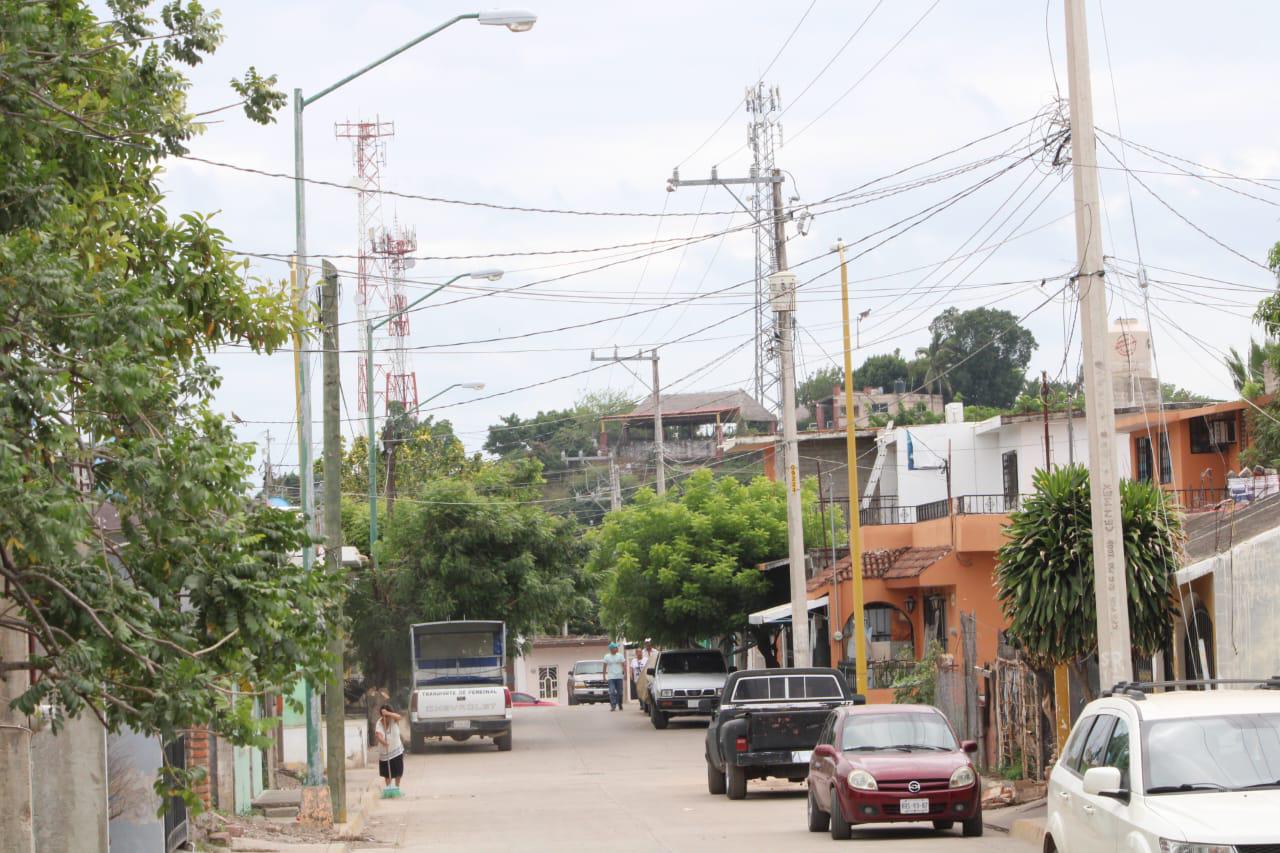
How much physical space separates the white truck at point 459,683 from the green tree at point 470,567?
3.99 feet

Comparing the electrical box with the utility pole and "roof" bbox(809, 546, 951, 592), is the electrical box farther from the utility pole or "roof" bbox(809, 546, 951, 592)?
"roof" bbox(809, 546, 951, 592)

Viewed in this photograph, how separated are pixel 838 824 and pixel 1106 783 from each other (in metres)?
8.38

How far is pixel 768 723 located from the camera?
2223 centimetres

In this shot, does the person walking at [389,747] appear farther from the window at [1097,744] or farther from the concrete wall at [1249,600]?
the window at [1097,744]

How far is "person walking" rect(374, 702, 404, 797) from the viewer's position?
24938 mm

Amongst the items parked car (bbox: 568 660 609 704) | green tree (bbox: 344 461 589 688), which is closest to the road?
green tree (bbox: 344 461 589 688)

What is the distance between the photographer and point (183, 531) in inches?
321

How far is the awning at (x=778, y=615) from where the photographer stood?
39.2m

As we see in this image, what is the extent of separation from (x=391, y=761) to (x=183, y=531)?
18.1 meters

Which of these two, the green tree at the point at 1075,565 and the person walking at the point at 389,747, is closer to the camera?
the green tree at the point at 1075,565

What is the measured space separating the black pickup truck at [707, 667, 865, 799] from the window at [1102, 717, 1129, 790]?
39.7 ft

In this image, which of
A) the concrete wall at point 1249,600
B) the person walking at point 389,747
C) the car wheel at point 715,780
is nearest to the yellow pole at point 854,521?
the car wheel at point 715,780

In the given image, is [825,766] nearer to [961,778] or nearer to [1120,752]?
[961,778]

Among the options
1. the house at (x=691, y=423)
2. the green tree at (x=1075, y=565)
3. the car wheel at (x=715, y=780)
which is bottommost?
the car wheel at (x=715, y=780)
